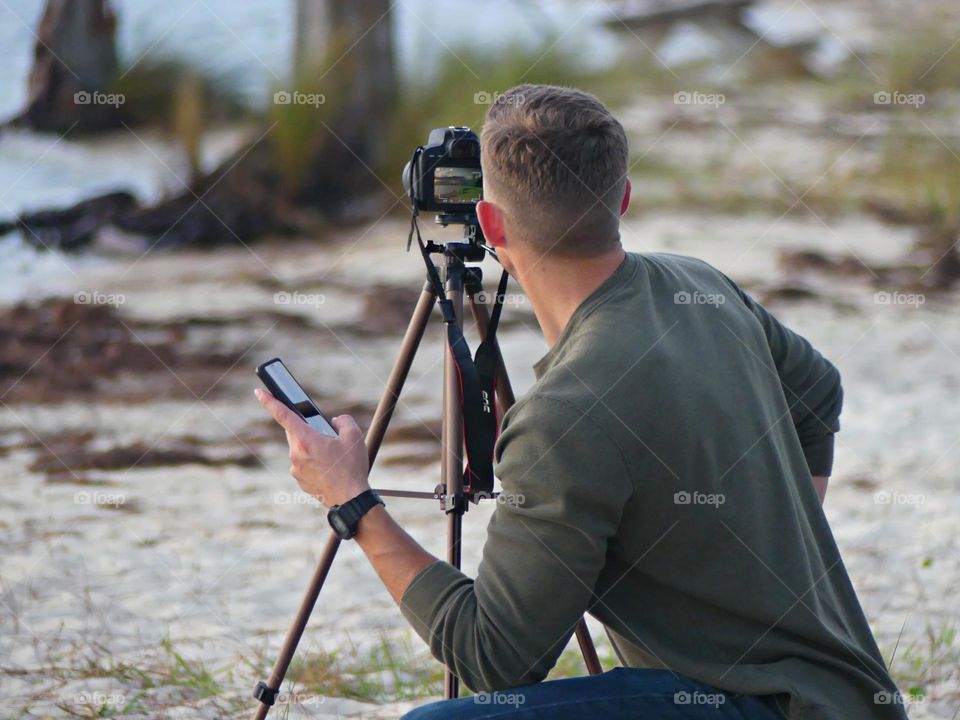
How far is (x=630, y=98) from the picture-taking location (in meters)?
9.05

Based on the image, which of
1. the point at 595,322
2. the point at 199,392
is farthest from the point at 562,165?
the point at 199,392

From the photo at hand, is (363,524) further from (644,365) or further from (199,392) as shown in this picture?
(199,392)

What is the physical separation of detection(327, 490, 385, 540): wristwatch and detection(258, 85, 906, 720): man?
1 centimetres

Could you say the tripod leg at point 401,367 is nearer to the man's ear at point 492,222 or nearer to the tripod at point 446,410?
the tripod at point 446,410

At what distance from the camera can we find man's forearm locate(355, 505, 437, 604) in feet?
5.86

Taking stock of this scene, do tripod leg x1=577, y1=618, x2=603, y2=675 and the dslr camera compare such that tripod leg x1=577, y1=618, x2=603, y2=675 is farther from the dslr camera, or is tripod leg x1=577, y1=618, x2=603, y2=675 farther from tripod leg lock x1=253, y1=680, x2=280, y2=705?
the dslr camera

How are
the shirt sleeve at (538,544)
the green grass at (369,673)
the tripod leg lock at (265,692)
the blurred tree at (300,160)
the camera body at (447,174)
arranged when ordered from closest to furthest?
1. the shirt sleeve at (538,544)
2. the camera body at (447,174)
3. the tripod leg lock at (265,692)
4. the green grass at (369,673)
5. the blurred tree at (300,160)

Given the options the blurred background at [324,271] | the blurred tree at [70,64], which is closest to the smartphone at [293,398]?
the blurred background at [324,271]

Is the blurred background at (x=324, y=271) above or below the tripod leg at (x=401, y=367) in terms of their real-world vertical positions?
above

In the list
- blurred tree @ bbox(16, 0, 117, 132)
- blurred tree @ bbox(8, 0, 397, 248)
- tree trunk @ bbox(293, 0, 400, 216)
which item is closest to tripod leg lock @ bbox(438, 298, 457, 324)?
blurred tree @ bbox(8, 0, 397, 248)

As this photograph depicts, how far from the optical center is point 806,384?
2.12 metres

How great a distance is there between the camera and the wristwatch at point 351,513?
1.81m

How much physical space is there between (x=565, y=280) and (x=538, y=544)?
0.43 m

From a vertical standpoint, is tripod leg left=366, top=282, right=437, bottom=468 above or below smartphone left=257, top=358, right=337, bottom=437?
above
